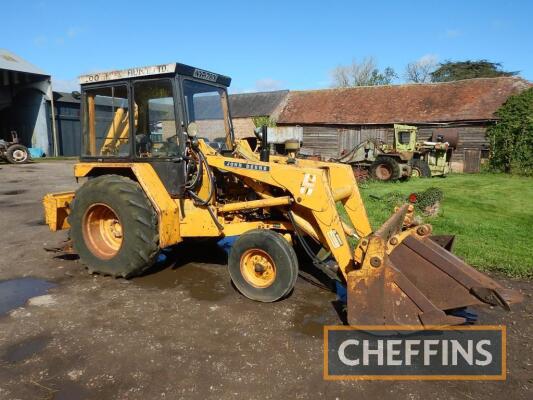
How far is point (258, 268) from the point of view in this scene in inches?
177

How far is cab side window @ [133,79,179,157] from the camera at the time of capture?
5008 millimetres

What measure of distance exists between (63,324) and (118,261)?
43.2 inches

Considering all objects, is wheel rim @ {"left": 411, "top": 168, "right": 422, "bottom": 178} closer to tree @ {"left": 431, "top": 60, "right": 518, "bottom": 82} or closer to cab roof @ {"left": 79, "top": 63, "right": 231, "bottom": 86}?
cab roof @ {"left": 79, "top": 63, "right": 231, "bottom": 86}

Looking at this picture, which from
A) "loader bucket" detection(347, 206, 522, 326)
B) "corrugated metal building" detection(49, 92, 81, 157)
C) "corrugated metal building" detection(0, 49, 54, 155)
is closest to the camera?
"loader bucket" detection(347, 206, 522, 326)

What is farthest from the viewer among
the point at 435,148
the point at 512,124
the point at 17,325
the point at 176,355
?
the point at 512,124

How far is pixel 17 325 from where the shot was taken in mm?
4016

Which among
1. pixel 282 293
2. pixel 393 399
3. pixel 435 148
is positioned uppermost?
pixel 435 148

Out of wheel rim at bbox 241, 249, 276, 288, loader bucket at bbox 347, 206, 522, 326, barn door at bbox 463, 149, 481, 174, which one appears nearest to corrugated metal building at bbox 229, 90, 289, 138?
barn door at bbox 463, 149, 481, 174

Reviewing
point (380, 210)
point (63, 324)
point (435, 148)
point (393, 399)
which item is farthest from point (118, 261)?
point (435, 148)

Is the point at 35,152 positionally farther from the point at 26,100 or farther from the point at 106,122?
the point at 106,122

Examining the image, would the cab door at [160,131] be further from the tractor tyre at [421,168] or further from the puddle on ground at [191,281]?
the tractor tyre at [421,168]

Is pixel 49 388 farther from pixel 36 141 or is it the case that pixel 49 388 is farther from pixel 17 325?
pixel 36 141

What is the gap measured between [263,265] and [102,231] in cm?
240

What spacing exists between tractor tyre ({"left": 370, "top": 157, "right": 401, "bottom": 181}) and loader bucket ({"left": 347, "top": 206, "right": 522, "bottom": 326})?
13.7 m
